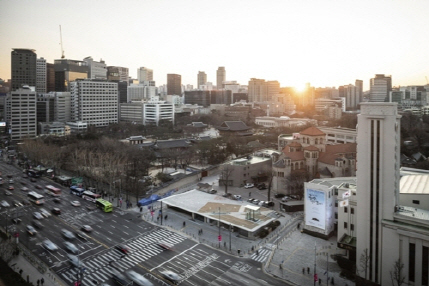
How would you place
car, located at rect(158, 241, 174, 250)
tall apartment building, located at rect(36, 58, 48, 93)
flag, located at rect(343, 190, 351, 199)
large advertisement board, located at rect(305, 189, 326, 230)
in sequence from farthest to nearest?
1. tall apartment building, located at rect(36, 58, 48, 93)
2. large advertisement board, located at rect(305, 189, 326, 230)
3. car, located at rect(158, 241, 174, 250)
4. flag, located at rect(343, 190, 351, 199)

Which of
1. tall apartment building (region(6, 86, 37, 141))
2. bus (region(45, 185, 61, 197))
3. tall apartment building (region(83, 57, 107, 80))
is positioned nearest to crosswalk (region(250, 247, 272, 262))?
Result: bus (region(45, 185, 61, 197))

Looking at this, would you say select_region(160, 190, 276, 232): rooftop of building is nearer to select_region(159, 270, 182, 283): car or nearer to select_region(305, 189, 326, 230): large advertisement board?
select_region(305, 189, 326, 230): large advertisement board

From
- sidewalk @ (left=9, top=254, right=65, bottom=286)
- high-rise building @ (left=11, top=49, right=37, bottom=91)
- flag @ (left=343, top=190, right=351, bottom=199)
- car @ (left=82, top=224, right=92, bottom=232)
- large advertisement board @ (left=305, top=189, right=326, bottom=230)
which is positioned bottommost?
sidewalk @ (left=9, top=254, right=65, bottom=286)

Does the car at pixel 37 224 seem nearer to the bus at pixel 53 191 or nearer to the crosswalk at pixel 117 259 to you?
the bus at pixel 53 191

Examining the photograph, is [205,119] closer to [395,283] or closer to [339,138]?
[339,138]

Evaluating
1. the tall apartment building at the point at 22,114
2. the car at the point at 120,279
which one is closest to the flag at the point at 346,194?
the car at the point at 120,279

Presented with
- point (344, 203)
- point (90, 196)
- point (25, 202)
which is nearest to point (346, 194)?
point (344, 203)
